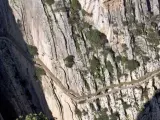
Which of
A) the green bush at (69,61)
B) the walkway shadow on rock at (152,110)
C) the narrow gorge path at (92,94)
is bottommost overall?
the walkway shadow on rock at (152,110)


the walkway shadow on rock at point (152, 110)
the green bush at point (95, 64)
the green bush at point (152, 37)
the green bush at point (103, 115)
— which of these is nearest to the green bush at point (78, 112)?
the green bush at point (103, 115)

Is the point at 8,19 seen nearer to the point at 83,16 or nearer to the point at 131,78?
the point at 83,16

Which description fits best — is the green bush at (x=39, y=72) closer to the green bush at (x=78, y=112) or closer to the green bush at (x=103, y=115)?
the green bush at (x=78, y=112)

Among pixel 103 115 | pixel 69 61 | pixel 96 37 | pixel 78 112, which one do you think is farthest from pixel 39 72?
pixel 103 115

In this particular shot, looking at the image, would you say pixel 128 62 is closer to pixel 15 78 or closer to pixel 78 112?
pixel 78 112

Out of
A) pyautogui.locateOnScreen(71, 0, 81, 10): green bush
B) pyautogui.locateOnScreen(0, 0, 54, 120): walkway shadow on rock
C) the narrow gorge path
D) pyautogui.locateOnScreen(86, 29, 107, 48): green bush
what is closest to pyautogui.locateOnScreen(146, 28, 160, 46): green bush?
the narrow gorge path

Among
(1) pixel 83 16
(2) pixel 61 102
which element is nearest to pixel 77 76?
(2) pixel 61 102
